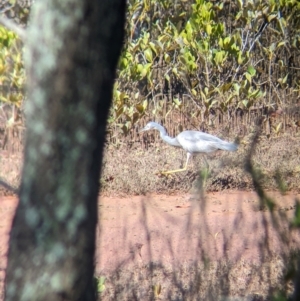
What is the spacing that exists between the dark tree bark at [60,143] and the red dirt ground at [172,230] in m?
1.63

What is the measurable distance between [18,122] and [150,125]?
176 centimetres

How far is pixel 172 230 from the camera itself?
6.59 m

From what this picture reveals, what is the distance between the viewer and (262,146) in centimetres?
998

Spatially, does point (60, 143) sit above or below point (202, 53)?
below

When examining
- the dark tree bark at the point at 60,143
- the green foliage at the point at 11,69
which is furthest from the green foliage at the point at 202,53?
the dark tree bark at the point at 60,143

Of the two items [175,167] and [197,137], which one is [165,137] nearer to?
[175,167]

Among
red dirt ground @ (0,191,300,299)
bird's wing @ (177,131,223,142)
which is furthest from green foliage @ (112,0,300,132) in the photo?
red dirt ground @ (0,191,300,299)

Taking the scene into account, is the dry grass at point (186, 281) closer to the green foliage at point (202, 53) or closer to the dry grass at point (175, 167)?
the dry grass at point (175, 167)

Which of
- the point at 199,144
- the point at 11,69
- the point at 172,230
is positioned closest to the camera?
the point at 172,230

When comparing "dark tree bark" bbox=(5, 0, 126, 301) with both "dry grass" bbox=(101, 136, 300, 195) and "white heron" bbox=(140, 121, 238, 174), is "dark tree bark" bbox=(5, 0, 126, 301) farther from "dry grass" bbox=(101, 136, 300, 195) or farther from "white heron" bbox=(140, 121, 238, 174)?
"white heron" bbox=(140, 121, 238, 174)

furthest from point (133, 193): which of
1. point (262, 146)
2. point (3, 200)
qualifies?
point (262, 146)

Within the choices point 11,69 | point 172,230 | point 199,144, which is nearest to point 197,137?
point 199,144

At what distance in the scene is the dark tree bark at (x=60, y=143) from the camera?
8.72 feet

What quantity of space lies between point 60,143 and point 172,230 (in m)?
4.03
